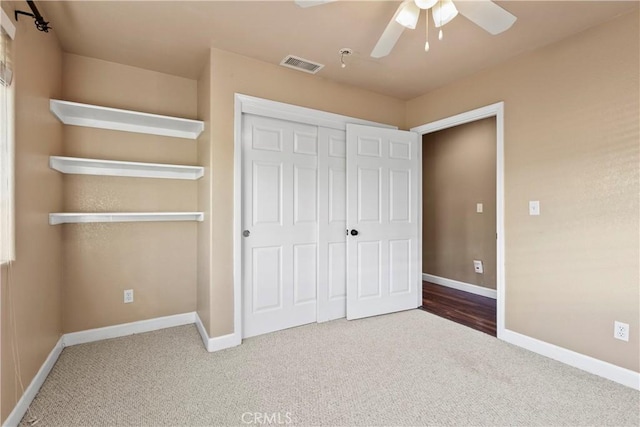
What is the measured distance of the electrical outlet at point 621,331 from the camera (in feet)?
6.69

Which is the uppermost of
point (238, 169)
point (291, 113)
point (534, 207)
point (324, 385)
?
point (291, 113)

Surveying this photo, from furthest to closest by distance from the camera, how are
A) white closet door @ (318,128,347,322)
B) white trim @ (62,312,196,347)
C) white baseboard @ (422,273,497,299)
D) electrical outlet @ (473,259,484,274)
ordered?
electrical outlet @ (473,259,484,274) < white baseboard @ (422,273,497,299) < white closet door @ (318,128,347,322) < white trim @ (62,312,196,347)

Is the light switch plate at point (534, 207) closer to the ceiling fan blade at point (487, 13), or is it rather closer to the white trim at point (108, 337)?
the ceiling fan blade at point (487, 13)

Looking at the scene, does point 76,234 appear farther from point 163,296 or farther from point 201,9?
point 201,9

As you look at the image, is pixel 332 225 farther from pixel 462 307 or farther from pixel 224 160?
pixel 462 307

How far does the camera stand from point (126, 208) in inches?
109

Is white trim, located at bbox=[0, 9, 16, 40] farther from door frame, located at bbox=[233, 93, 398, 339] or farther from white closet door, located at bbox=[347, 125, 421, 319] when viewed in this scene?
white closet door, located at bbox=[347, 125, 421, 319]

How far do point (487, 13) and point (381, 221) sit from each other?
6.96ft

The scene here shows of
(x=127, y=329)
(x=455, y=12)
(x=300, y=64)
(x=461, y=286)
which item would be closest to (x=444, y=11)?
(x=455, y=12)

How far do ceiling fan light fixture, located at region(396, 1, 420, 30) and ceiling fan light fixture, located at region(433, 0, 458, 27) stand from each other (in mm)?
131

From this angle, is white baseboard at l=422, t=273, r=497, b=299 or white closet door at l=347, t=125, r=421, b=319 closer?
white closet door at l=347, t=125, r=421, b=319

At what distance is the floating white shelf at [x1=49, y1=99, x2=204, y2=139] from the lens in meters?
2.40

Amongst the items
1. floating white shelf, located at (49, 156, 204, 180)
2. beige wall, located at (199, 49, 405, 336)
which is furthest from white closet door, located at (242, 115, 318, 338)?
floating white shelf, located at (49, 156, 204, 180)

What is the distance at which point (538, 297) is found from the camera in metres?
2.50
